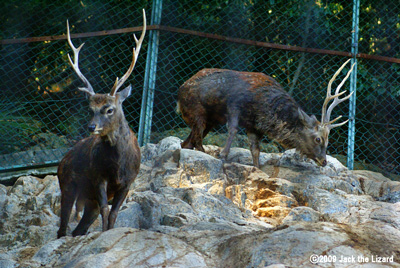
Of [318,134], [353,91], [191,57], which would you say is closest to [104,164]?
[318,134]

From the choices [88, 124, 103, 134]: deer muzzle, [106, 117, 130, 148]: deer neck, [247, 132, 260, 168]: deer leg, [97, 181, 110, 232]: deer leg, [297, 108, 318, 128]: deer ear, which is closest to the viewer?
[88, 124, 103, 134]: deer muzzle

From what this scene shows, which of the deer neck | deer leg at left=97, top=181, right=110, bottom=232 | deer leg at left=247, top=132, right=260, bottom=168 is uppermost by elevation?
the deer neck

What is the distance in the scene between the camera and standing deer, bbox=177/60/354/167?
27.2 feet

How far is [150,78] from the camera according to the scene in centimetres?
873

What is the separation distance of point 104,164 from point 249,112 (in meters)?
3.24

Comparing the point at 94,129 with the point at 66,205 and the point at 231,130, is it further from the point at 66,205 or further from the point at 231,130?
the point at 231,130

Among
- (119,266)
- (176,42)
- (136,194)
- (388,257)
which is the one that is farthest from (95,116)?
(176,42)

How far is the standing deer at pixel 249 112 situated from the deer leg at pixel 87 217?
244 centimetres

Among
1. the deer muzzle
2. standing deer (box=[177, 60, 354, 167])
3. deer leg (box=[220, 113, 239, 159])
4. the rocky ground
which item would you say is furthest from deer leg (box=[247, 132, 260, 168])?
the deer muzzle

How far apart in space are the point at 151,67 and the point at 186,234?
165 inches

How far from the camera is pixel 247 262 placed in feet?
14.3

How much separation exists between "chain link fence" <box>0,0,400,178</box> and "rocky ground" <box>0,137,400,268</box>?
1097 mm

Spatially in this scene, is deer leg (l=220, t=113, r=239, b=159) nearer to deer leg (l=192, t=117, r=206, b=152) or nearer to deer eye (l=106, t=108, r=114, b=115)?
deer leg (l=192, t=117, r=206, b=152)

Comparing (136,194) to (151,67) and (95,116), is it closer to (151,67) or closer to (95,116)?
(95,116)
